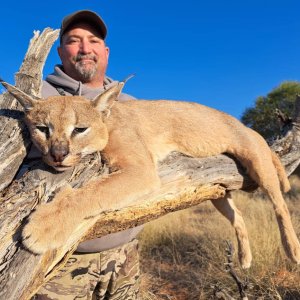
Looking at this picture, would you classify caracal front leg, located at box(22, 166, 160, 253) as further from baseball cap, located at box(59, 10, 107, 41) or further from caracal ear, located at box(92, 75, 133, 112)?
baseball cap, located at box(59, 10, 107, 41)

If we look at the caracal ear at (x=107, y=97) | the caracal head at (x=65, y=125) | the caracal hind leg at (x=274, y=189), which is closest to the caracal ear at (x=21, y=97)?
the caracal head at (x=65, y=125)

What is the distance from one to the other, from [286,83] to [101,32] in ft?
56.7

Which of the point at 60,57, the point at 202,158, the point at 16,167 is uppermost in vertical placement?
the point at 60,57

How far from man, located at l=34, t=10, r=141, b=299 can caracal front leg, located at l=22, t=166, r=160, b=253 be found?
60 cm

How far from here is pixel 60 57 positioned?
520cm

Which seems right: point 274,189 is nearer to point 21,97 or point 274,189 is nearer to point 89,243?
point 89,243

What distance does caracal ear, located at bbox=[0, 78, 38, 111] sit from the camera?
2972mm

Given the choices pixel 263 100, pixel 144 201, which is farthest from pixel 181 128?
pixel 263 100

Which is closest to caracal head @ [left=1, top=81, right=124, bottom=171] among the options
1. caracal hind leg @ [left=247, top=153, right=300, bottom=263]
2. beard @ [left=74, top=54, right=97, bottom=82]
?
beard @ [left=74, top=54, right=97, bottom=82]

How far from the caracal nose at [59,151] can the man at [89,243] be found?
28 centimetres

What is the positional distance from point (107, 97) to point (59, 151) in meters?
0.84

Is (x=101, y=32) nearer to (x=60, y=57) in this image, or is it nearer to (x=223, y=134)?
(x=60, y=57)

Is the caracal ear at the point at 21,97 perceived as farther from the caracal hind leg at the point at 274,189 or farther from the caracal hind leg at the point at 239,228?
the caracal hind leg at the point at 239,228

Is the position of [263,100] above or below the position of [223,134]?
above
